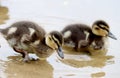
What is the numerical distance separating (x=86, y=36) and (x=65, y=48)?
0.23 m

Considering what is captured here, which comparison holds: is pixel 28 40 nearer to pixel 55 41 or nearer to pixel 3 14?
pixel 55 41

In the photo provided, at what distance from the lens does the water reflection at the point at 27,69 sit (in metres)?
4.08

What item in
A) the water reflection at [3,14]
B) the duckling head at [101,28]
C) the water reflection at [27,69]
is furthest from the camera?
the water reflection at [3,14]

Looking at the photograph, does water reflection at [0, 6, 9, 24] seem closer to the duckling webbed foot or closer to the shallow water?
the shallow water

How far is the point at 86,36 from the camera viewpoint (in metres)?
4.67

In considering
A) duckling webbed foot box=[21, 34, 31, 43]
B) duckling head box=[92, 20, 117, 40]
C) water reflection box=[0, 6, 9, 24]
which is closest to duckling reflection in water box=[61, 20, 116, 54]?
duckling head box=[92, 20, 117, 40]

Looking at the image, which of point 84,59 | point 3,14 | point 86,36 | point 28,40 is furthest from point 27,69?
point 3,14

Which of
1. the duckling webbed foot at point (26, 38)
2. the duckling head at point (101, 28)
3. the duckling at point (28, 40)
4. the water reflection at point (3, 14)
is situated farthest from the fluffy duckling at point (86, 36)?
the water reflection at point (3, 14)

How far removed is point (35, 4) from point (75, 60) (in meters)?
1.83

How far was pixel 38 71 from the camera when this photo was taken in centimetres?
420

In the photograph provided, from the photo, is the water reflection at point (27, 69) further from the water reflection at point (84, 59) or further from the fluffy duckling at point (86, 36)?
the fluffy duckling at point (86, 36)

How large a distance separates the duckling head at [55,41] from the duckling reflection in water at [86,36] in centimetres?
39

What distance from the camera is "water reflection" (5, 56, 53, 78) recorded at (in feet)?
13.4

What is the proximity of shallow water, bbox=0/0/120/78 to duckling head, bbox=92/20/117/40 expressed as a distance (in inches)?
5.2
